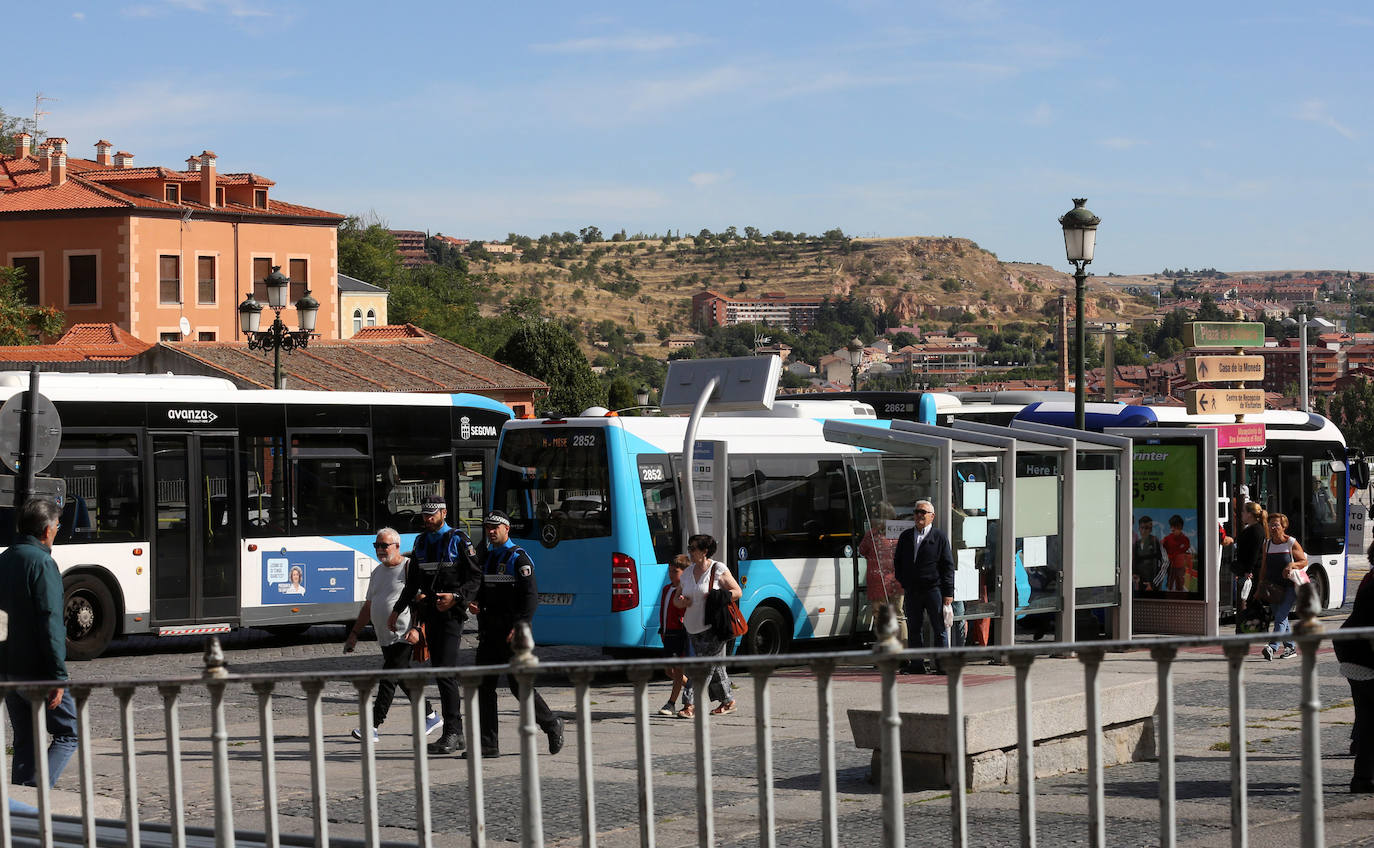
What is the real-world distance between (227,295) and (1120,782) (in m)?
59.2

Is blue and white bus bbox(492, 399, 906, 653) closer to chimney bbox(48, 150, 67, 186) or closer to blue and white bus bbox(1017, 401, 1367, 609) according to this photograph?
blue and white bus bbox(1017, 401, 1367, 609)

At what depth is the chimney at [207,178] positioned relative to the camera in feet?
210

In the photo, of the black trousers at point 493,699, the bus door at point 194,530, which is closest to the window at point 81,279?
the bus door at point 194,530

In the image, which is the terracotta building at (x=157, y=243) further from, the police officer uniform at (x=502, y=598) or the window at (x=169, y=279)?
the police officer uniform at (x=502, y=598)

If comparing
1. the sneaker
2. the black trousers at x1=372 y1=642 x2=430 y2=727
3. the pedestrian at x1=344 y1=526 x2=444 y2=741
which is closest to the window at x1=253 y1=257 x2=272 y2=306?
the pedestrian at x1=344 y1=526 x2=444 y2=741

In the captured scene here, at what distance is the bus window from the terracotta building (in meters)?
43.5

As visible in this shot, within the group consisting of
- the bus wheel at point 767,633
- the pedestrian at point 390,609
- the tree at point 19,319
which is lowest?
the bus wheel at point 767,633

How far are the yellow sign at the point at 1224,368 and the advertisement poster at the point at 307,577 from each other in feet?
37.0

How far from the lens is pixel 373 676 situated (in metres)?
5.27

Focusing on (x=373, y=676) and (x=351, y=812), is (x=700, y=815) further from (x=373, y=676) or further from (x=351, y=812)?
(x=351, y=812)

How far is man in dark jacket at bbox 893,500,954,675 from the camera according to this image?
48.0ft

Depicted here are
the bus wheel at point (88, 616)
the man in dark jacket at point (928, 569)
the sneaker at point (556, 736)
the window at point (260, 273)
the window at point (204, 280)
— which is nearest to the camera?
the sneaker at point (556, 736)

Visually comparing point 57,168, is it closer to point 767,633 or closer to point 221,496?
point 221,496

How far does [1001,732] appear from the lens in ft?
29.8
